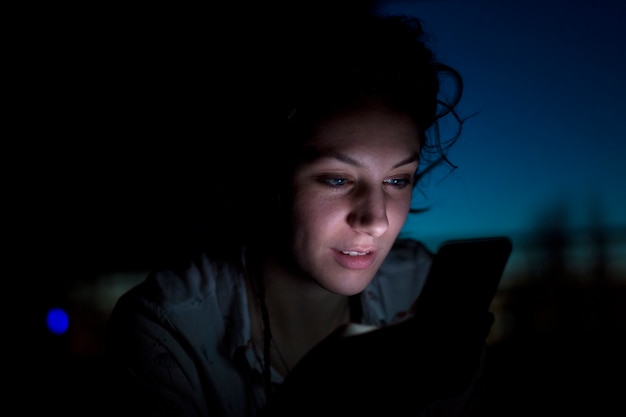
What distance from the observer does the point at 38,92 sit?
2.15m

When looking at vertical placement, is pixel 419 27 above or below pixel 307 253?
above

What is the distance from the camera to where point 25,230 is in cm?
248

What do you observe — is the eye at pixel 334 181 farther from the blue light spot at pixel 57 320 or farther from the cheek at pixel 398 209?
the blue light spot at pixel 57 320

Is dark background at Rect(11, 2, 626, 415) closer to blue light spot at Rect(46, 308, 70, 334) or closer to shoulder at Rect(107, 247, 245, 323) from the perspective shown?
blue light spot at Rect(46, 308, 70, 334)

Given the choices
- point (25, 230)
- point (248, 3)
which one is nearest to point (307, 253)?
point (248, 3)

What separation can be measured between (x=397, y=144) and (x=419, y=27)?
1.70 feet

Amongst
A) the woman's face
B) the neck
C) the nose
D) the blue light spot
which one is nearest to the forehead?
the woman's face

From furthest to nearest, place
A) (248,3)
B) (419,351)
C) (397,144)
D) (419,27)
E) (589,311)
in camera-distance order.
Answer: (589,311) → (248,3) → (419,27) → (397,144) → (419,351)

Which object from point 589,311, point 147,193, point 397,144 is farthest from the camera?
point 589,311

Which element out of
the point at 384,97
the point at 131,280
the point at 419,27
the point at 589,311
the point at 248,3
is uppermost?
the point at 248,3

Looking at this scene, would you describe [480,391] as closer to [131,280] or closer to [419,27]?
[419,27]

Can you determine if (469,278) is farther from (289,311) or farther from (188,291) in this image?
(188,291)

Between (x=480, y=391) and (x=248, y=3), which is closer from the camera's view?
(x=480, y=391)

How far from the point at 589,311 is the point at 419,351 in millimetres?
4103
